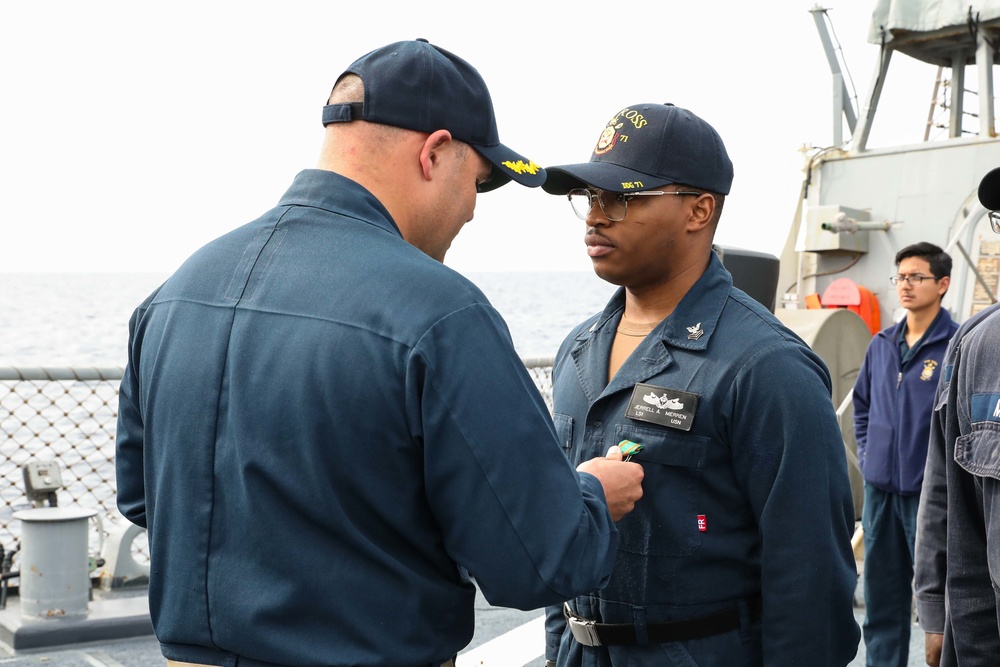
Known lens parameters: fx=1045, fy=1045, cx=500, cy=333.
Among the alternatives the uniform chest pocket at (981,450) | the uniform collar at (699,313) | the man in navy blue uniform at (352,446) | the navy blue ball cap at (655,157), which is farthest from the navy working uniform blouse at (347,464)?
the uniform chest pocket at (981,450)

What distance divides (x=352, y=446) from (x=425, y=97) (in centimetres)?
66

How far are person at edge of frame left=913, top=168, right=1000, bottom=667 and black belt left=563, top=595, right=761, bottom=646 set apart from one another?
0.56 metres

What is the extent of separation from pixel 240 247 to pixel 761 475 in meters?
1.29

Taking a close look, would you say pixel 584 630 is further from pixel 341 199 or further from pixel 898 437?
pixel 898 437

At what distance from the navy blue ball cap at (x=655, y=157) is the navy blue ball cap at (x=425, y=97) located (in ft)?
2.20

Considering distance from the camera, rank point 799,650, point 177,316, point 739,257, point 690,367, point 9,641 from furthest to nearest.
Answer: point 9,641
point 739,257
point 690,367
point 799,650
point 177,316

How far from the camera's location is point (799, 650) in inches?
93.5

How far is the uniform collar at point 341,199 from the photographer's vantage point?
75.4 inches

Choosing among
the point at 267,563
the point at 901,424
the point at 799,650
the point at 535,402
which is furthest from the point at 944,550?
the point at 901,424

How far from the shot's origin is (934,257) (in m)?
5.79

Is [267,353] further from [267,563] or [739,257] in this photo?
[739,257]

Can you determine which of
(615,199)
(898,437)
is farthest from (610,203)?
(898,437)

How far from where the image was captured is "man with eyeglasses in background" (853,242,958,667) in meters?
5.22

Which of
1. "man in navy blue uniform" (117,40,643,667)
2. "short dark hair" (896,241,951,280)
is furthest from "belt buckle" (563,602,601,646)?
"short dark hair" (896,241,951,280)
